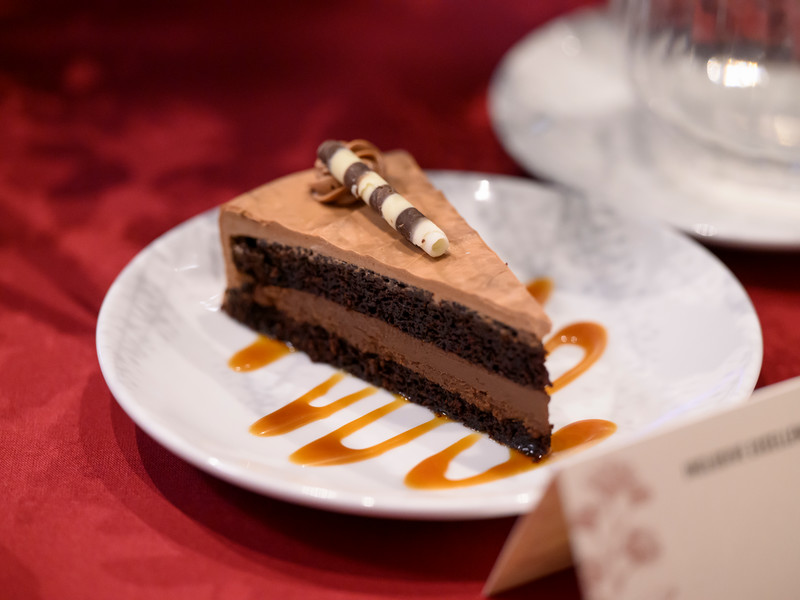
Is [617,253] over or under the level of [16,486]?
over

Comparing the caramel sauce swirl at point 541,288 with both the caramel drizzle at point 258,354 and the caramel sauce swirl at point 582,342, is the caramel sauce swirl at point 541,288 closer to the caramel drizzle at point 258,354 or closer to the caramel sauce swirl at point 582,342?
the caramel sauce swirl at point 582,342

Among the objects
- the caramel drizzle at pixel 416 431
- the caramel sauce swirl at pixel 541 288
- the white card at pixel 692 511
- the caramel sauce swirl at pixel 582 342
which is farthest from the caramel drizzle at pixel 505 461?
the caramel sauce swirl at pixel 541 288

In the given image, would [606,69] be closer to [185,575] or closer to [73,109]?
[73,109]

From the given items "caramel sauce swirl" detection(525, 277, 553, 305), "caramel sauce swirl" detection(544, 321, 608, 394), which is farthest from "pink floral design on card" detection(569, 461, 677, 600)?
"caramel sauce swirl" detection(525, 277, 553, 305)

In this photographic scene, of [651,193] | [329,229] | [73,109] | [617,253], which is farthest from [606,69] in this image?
[73,109]

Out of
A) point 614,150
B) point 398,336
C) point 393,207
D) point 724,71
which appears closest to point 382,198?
point 393,207

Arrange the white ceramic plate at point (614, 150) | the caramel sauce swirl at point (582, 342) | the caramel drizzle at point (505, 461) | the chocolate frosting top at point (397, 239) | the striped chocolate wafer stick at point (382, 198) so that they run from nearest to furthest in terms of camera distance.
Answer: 1. the caramel drizzle at point (505, 461)
2. the chocolate frosting top at point (397, 239)
3. the striped chocolate wafer stick at point (382, 198)
4. the caramel sauce swirl at point (582, 342)
5. the white ceramic plate at point (614, 150)
